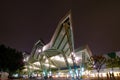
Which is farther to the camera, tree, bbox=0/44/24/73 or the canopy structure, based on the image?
tree, bbox=0/44/24/73

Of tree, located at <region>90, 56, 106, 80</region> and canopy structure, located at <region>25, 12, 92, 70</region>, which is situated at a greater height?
canopy structure, located at <region>25, 12, 92, 70</region>

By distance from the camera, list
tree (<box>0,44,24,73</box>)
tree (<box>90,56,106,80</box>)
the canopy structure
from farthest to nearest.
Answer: tree (<box>90,56,106,80</box>) → tree (<box>0,44,24,73</box>) → the canopy structure

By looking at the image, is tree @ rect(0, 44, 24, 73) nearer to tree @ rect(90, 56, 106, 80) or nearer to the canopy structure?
the canopy structure

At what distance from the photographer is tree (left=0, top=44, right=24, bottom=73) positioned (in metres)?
58.6

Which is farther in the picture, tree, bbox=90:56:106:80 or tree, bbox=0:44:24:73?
tree, bbox=90:56:106:80

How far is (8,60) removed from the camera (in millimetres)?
59969

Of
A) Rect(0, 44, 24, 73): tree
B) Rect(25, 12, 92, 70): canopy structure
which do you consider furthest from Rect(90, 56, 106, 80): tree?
Rect(0, 44, 24, 73): tree

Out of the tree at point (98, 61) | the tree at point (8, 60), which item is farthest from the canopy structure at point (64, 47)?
the tree at point (8, 60)

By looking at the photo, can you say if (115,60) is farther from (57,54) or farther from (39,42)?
(39,42)

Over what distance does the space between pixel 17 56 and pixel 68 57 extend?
2118 centimetres

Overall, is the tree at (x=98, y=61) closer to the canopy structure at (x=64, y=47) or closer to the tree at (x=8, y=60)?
the canopy structure at (x=64, y=47)

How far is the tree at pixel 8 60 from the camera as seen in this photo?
58578mm

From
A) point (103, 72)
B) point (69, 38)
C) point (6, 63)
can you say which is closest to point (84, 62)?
point (103, 72)

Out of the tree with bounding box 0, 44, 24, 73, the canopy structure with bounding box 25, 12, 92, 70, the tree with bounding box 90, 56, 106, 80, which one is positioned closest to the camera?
the canopy structure with bounding box 25, 12, 92, 70
